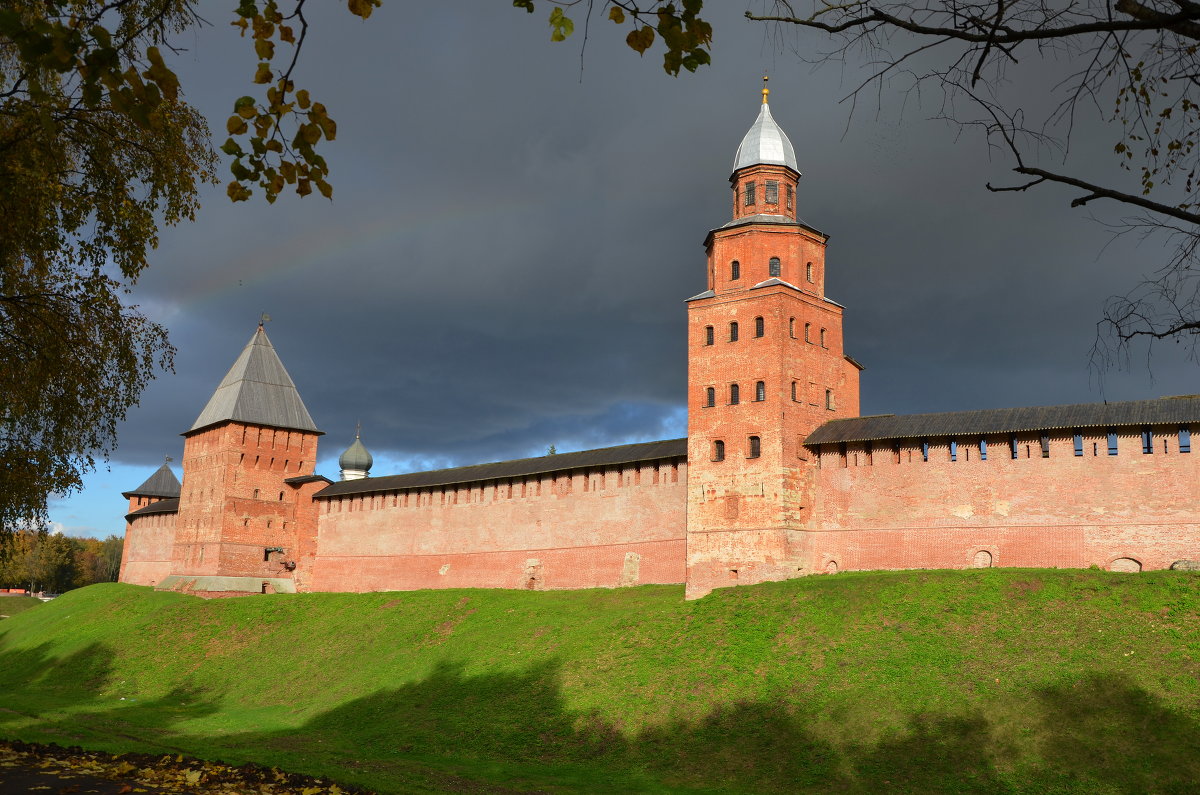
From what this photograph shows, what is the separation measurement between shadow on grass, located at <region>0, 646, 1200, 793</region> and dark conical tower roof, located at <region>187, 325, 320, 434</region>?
20885 mm

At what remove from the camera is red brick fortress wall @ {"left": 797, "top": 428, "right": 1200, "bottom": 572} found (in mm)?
21281

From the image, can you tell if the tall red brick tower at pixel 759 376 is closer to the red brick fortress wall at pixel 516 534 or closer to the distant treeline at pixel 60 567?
the red brick fortress wall at pixel 516 534

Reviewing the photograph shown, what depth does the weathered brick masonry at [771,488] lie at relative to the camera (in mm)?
22000

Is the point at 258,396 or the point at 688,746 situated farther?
the point at 258,396

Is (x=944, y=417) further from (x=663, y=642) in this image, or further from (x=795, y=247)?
(x=663, y=642)

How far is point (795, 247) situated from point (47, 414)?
2172 centimetres

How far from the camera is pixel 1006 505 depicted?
2291cm

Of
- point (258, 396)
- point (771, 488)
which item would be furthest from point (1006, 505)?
point (258, 396)

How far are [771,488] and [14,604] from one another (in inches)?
1922

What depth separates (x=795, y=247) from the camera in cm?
2816

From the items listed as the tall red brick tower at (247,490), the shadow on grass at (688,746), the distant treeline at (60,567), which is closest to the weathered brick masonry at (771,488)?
the tall red brick tower at (247,490)

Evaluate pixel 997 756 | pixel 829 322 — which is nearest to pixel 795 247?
pixel 829 322

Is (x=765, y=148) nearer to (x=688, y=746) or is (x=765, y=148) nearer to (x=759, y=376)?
(x=759, y=376)

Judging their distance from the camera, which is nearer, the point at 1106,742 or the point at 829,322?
the point at 1106,742
